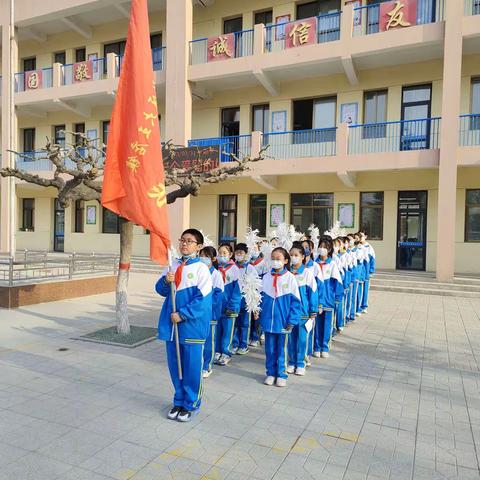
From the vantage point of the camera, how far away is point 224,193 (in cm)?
1833

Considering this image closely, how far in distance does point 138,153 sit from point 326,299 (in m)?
3.31

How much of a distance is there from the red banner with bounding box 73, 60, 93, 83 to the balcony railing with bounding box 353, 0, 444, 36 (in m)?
11.4

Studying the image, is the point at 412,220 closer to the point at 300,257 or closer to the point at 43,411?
the point at 300,257

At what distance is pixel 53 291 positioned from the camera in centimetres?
1027

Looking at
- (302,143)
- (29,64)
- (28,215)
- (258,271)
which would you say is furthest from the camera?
(28,215)

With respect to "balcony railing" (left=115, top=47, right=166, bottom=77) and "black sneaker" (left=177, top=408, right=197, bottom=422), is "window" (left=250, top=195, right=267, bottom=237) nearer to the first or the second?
"balcony railing" (left=115, top=47, right=166, bottom=77)

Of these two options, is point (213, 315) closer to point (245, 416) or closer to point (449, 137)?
point (245, 416)

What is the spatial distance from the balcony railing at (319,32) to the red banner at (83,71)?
8.13m

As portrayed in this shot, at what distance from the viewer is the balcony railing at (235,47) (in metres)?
A: 16.5

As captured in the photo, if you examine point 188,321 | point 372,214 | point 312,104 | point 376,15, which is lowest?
point 188,321

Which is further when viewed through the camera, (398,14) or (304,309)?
(398,14)

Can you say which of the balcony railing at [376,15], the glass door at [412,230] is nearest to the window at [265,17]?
the balcony railing at [376,15]

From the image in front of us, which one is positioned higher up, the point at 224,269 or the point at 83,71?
the point at 83,71

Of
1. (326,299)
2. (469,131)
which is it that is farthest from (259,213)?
(326,299)
